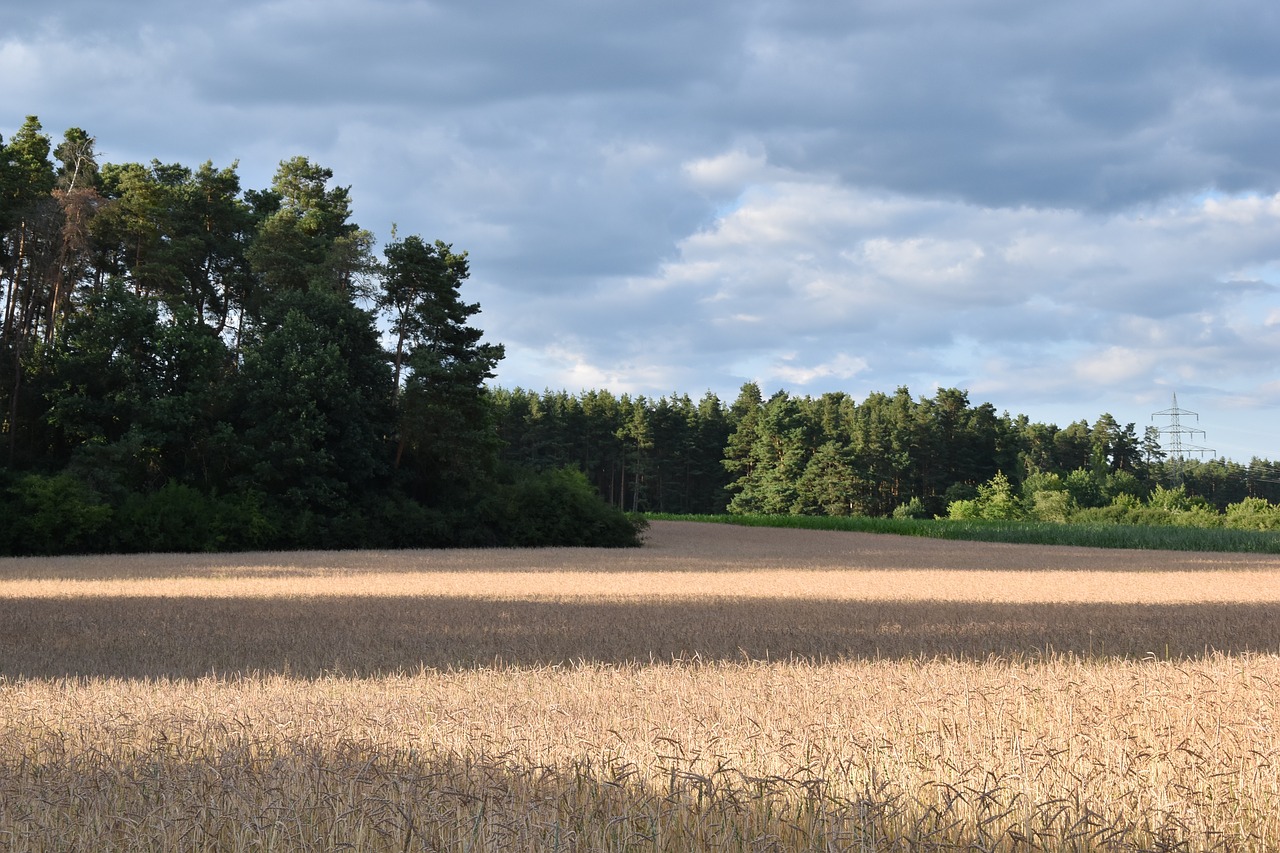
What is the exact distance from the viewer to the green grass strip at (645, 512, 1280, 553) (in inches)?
2200

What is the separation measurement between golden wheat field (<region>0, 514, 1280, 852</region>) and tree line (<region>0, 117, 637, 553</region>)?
23.8 meters

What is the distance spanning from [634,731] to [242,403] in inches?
1637

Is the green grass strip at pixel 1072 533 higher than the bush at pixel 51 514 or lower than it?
lower

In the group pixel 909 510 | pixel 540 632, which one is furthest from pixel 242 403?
pixel 909 510

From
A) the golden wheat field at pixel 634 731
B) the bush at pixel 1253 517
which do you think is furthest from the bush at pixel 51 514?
the bush at pixel 1253 517

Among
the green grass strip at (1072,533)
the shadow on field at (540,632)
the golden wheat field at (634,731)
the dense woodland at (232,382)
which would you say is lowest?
the green grass strip at (1072,533)

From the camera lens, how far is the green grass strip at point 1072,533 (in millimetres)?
55875

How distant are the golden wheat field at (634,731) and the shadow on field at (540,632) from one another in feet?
0.39

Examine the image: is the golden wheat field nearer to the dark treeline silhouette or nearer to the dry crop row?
the dry crop row

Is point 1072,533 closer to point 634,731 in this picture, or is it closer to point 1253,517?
point 1253,517

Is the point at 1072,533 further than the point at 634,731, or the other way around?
the point at 1072,533

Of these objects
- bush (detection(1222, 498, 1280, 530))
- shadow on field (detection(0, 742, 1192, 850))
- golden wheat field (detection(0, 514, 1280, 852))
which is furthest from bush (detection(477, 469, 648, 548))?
shadow on field (detection(0, 742, 1192, 850))

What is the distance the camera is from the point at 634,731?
24.2ft

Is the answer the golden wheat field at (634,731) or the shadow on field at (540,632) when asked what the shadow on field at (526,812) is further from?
the shadow on field at (540,632)
